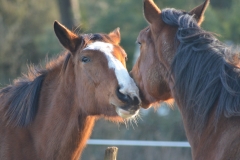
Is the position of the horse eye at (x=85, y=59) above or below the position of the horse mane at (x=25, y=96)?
above

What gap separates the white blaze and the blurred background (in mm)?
4784

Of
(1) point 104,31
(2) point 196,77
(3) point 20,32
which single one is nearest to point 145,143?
(2) point 196,77

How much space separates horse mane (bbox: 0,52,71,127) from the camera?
482cm

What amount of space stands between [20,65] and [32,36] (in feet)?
9.55

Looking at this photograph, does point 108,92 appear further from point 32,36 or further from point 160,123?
point 32,36

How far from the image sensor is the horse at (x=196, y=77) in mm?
3451

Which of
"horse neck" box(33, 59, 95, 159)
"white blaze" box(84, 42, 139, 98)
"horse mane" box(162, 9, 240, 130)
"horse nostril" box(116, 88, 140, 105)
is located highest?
"horse mane" box(162, 9, 240, 130)

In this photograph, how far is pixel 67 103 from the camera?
482 centimetres

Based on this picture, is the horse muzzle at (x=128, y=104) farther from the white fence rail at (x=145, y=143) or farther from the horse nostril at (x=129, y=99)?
the white fence rail at (x=145, y=143)

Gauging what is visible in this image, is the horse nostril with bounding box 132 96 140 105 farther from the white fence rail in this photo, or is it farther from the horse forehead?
the white fence rail

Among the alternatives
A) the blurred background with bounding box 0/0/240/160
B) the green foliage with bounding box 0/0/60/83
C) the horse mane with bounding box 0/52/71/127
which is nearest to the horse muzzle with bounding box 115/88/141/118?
the horse mane with bounding box 0/52/71/127

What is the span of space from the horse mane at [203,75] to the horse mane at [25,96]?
58.9 inches

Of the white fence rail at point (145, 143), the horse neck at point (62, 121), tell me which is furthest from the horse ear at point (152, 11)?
the white fence rail at point (145, 143)

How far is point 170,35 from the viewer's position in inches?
157
